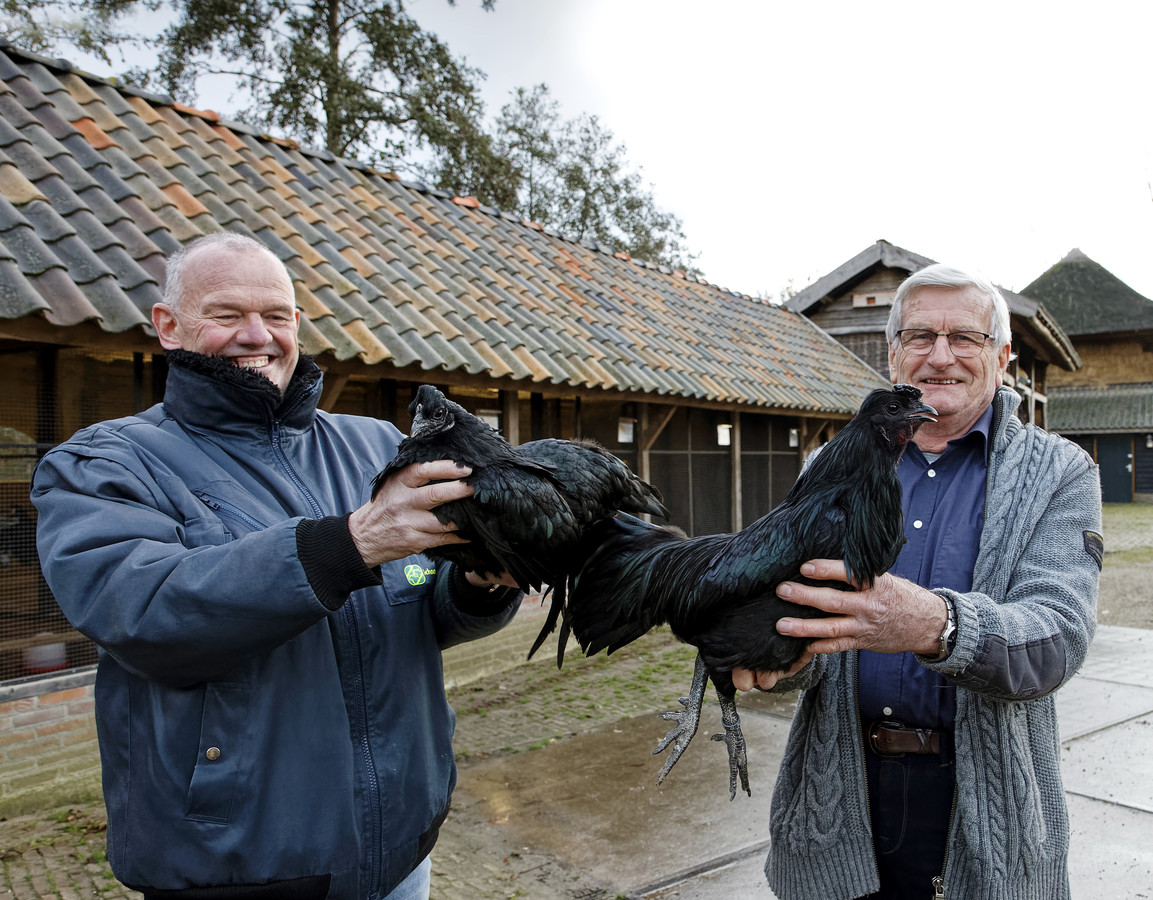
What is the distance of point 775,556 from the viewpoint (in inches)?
78.5

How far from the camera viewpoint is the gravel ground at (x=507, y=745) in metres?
4.16

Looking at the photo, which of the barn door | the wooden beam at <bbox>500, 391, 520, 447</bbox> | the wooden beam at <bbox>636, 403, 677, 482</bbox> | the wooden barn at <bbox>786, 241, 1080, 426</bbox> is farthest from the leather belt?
the barn door

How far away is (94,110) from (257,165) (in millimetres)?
1515

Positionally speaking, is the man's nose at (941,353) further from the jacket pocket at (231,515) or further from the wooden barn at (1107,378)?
the wooden barn at (1107,378)

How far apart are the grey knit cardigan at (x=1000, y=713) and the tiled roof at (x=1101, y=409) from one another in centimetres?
3437

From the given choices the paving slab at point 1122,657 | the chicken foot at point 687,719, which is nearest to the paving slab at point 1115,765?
Result: the paving slab at point 1122,657

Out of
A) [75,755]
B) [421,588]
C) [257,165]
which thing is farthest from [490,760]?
[257,165]

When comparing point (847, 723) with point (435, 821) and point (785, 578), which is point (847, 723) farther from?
point (435, 821)

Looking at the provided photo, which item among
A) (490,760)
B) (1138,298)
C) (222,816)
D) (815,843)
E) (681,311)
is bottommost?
(490,760)

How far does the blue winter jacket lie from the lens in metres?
1.72

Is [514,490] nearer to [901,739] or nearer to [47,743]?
[901,739]

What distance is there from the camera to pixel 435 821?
217 cm

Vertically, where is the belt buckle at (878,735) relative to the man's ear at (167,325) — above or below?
below

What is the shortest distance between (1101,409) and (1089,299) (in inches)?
Result: 272
